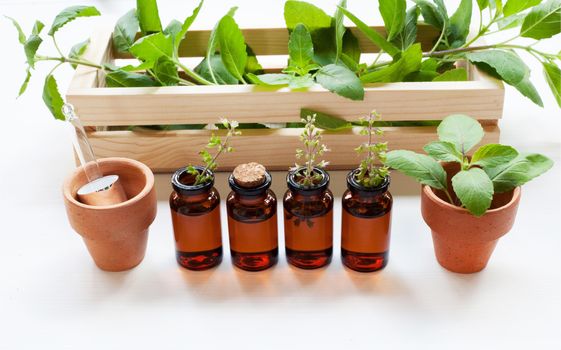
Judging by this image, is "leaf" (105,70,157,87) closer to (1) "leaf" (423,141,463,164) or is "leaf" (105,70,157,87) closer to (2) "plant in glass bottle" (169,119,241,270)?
(2) "plant in glass bottle" (169,119,241,270)

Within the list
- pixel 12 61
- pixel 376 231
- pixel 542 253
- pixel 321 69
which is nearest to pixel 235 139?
pixel 321 69

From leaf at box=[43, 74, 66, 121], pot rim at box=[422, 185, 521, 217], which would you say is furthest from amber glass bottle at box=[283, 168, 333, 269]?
leaf at box=[43, 74, 66, 121]

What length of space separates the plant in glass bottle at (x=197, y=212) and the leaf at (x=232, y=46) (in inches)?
7.0

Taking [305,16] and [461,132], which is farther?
[305,16]

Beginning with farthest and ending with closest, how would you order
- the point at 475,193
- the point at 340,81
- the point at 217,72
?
the point at 217,72, the point at 340,81, the point at 475,193

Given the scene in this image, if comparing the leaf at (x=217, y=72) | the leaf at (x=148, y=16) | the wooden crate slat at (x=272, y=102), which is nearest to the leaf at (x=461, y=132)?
the wooden crate slat at (x=272, y=102)

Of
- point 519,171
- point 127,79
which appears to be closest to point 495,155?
point 519,171

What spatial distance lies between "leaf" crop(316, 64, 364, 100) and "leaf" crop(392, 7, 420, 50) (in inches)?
5.5

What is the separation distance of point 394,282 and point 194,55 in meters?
0.48

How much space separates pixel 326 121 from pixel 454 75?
176mm

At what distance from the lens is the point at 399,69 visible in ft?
3.38

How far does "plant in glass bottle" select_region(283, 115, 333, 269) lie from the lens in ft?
2.82

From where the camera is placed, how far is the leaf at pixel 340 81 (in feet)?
3.20

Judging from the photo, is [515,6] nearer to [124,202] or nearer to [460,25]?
[460,25]
